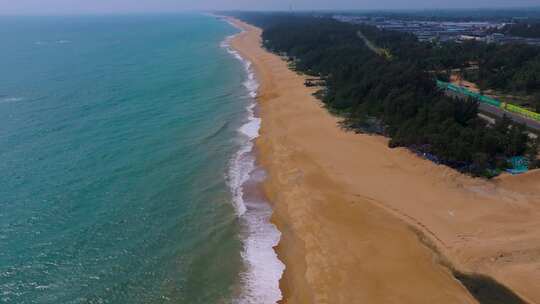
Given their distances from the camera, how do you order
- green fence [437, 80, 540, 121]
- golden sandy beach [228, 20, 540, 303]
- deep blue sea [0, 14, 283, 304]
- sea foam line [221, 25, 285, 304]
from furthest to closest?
green fence [437, 80, 540, 121] → deep blue sea [0, 14, 283, 304] → sea foam line [221, 25, 285, 304] → golden sandy beach [228, 20, 540, 303]

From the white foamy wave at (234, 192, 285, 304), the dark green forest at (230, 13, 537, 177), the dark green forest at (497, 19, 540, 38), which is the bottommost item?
the white foamy wave at (234, 192, 285, 304)

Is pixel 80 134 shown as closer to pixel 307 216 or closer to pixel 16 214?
pixel 16 214

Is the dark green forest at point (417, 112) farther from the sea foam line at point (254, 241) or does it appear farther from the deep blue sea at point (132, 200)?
the sea foam line at point (254, 241)

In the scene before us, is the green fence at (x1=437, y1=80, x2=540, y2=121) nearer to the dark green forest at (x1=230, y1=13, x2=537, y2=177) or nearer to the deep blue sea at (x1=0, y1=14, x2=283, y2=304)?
the dark green forest at (x1=230, y1=13, x2=537, y2=177)

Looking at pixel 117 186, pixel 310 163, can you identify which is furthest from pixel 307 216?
pixel 117 186

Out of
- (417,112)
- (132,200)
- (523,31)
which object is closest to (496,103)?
(417,112)

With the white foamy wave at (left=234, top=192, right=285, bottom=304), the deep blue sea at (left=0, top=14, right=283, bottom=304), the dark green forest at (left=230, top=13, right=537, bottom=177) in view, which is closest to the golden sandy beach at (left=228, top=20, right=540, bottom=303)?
the white foamy wave at (left=234, top=192, right=285, bottom=304)

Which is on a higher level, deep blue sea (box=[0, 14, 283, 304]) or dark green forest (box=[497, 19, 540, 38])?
dark green forest (box=[497, 19, 540, 38])
